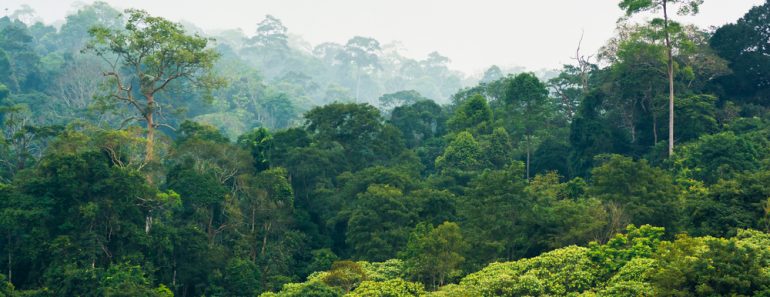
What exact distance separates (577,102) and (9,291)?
99.8 ft

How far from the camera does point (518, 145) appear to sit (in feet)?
129

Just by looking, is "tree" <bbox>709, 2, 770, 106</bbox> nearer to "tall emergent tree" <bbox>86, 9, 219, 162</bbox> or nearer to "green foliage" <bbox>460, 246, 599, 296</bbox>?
"green foliage" <bbox>460, 246, 599, 296</bbox>

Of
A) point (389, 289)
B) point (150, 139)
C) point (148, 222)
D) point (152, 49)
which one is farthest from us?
point (152, 49)

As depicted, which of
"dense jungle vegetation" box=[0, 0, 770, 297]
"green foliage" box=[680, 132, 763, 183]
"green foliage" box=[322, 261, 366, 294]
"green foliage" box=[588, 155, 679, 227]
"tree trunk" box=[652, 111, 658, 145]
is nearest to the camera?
"dense jungle vegetation" box=[0, 0, 770, 297]

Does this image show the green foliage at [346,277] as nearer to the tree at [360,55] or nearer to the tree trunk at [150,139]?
the tree trunk at [150,139]

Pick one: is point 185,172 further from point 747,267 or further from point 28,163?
point 747,267

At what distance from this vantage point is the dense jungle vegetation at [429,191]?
74.0 feet

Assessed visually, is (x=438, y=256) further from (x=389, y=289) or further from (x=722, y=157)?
(x=722, y=157)

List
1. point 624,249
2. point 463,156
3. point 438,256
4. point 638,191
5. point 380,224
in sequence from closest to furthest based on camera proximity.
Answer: point 624,249, point 438,256, point 638,191, point 380,224, point 463,156

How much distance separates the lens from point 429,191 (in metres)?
30.9

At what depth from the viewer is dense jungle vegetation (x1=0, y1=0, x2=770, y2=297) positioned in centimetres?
2255

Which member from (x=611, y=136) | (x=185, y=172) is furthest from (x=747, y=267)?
(x=185, y=172)

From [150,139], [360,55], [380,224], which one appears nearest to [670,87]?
[380,224]

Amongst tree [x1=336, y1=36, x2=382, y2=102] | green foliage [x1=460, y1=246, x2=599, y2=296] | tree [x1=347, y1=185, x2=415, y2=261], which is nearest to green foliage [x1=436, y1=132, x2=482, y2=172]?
tree [x1=347, y1=185, x2=415, y2=261]
